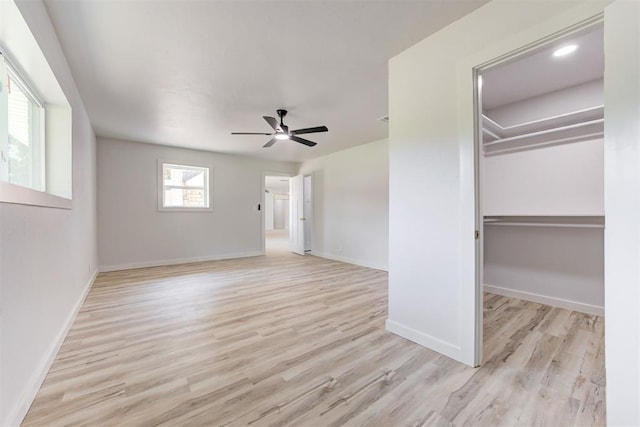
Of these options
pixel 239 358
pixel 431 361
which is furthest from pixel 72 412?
pixel 431 361

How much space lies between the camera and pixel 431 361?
71.5 inches

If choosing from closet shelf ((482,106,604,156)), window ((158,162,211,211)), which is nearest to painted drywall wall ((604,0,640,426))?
closet shelf ((482,106,604,156))

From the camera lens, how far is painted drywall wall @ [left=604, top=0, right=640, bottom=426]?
3.51 feet

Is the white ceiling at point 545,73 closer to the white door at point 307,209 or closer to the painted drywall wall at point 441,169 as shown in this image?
the painted drywall wall at point 441,169

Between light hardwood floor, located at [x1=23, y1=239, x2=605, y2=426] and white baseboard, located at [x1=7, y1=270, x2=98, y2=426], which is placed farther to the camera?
light hardwood floor, located at [x1=23, y1=239, x2=605, y2=426]

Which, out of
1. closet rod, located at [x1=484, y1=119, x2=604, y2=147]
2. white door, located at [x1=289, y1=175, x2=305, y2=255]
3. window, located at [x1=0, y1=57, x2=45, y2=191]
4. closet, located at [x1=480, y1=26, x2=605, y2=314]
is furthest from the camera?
white door, located at [x1=289, y1=175, x2=305, y2=255]

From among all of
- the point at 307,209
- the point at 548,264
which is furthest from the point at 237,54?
the point at 307,209

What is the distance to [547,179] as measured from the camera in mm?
2898

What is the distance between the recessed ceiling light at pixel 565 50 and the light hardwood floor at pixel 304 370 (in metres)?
2.37

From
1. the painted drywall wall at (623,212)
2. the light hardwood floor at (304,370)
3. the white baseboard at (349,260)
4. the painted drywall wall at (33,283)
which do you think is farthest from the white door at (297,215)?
the painted drywall wall at (623,212)

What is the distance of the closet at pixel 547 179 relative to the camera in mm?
2525

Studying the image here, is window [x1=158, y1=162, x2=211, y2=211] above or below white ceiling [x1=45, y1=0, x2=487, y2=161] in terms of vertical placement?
below

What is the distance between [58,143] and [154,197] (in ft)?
9.55

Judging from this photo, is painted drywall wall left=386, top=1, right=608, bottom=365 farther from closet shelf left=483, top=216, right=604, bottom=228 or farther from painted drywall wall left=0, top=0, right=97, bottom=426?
painted drywall wall left=0, top=0, right=97, bottom=426
